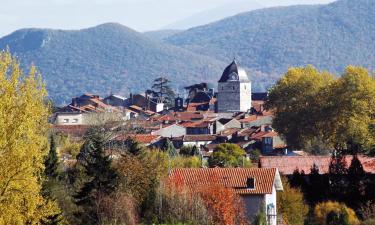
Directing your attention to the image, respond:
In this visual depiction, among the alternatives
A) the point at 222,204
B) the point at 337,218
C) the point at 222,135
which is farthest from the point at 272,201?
Result: the point at 222,135

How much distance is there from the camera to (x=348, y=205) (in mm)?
35688

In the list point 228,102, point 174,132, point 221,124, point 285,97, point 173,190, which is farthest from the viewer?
point 228,102

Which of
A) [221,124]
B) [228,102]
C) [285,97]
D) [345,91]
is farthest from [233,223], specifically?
[228,102]

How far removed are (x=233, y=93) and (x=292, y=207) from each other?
77.8m

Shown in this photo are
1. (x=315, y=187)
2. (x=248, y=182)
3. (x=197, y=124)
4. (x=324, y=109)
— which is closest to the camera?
(x=248, y=182)

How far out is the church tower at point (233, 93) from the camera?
365ft

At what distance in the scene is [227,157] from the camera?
50.7m

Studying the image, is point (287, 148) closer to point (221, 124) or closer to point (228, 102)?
point (221, 124)

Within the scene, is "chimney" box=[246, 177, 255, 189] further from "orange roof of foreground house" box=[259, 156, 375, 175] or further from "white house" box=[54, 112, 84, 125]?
"white house" box=[54, 112, 84, 125]

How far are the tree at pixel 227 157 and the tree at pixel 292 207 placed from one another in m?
13.3

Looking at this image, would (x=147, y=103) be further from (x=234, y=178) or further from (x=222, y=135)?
(x=234, y=178)

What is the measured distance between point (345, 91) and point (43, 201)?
42.2 meters

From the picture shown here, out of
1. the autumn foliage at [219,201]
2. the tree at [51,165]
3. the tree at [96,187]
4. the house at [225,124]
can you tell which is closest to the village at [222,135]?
the house at [225,124]

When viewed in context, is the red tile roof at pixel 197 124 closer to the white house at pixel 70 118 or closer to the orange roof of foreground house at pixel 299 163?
the white house at pixel 70 118
